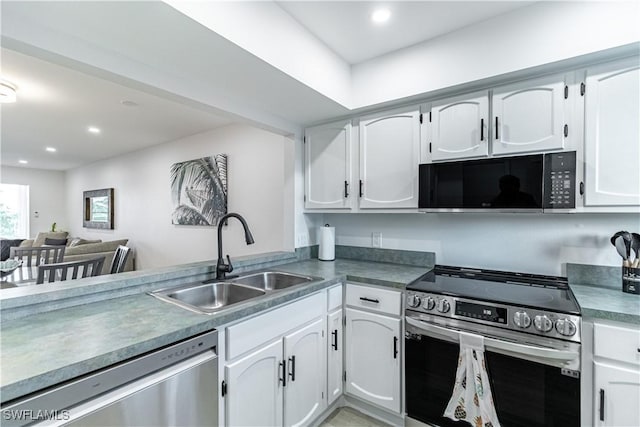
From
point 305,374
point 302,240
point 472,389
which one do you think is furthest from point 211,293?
point 472,389

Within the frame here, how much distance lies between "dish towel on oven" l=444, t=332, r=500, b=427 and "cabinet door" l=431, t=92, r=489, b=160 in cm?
111

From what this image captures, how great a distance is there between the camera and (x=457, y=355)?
153cm

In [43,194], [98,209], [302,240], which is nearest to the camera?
[302,240]

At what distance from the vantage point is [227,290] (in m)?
1.80

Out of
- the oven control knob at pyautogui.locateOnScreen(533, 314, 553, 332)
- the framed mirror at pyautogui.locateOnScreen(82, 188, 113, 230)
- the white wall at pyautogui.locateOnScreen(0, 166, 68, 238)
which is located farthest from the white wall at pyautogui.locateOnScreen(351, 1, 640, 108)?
the white wall at pyautogui.locateOnScreen(0, 166, 68, 238)

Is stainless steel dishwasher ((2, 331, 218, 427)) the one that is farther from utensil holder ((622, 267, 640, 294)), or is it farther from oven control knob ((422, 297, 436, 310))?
utensil holder ((622, 267, 640, 294))

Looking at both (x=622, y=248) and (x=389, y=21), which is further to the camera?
(x=389, y=21)

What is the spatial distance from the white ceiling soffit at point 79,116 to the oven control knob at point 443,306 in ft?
9.33

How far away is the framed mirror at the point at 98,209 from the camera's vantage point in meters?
5.59

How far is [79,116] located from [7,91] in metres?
0.90

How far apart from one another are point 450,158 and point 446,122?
25cm

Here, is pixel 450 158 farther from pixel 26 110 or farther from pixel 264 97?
pixel 26 110

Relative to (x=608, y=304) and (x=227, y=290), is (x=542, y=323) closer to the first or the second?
(x=608, y=304)

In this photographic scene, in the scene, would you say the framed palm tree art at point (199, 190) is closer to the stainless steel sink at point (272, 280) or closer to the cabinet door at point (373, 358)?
the stainless steel sink at point (272, 280)
